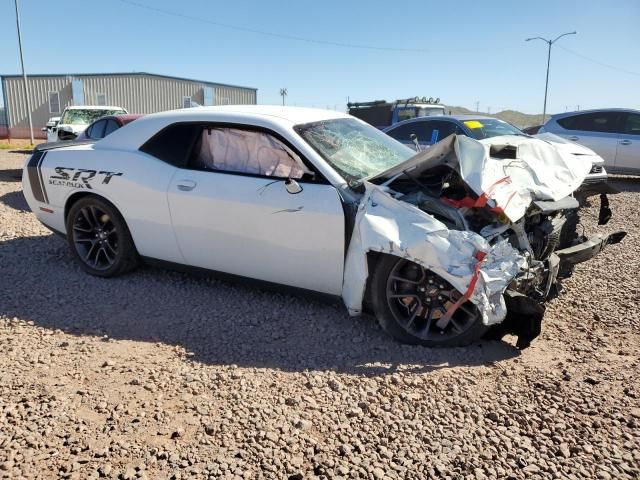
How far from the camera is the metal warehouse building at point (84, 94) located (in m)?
32.5

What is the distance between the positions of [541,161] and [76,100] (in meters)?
34.0

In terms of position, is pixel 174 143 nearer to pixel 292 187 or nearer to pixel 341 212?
pixel 292 187

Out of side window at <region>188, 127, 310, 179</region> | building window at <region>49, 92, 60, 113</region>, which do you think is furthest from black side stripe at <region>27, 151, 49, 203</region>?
building window at <region>49, 92, 60, 113</region>

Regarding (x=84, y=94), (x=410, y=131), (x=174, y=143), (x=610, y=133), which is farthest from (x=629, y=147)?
(x=84, y=94)

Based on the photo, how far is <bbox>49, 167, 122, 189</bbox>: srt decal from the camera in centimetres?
466

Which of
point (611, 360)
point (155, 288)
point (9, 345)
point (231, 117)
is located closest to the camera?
point (611, 360)

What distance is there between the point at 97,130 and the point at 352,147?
7694 mm

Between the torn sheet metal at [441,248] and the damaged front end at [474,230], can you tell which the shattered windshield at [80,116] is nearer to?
the damaged front end at [474,230]

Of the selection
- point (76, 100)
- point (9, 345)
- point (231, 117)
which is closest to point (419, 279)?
point (231, 117)

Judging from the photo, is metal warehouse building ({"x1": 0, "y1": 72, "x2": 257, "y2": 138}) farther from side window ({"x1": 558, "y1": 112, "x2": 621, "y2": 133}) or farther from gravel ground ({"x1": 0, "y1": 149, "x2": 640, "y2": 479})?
gravel ground ({"x1": 0, "y1": 149, "x2": 640, "y2": 479})

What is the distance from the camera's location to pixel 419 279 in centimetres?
345

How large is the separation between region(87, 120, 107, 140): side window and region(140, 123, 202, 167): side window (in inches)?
253

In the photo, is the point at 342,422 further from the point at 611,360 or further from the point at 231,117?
the point at 231,117

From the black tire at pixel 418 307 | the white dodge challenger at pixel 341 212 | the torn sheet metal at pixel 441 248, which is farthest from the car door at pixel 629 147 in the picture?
the black tire at pixel 418 307
